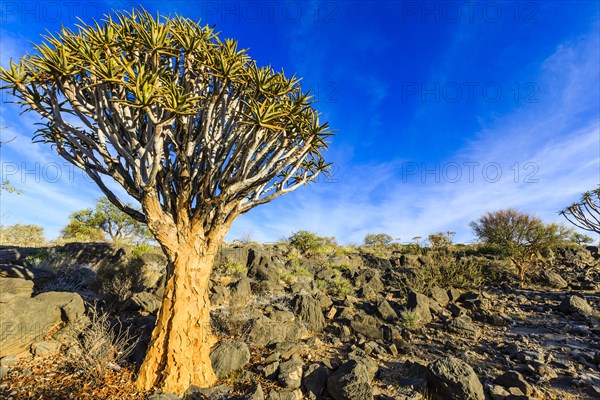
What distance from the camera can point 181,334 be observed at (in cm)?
441

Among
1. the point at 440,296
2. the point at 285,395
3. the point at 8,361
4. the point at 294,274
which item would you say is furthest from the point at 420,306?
the point at 8,361

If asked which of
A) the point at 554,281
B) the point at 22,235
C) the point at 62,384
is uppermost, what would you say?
the point at 22,235

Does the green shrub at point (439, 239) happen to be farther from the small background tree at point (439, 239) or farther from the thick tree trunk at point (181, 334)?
the thick tree trunk at point (181, 334)

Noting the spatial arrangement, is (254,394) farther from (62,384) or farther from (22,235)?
(22,235)

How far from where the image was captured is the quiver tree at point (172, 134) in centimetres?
428

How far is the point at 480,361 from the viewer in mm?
5699

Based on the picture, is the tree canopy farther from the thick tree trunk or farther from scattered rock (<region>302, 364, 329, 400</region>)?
scattered rock (<region>302, 364, 329, 400</region>)

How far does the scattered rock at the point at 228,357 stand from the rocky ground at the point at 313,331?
20 millimetres

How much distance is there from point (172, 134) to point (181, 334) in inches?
133

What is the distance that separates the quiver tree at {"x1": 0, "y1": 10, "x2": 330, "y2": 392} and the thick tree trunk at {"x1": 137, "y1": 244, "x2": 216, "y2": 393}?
0.02 m

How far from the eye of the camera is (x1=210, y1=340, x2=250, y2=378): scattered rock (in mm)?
4941

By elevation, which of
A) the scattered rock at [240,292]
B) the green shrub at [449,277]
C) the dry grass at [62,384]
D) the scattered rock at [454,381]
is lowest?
the dry grass at [62,384]

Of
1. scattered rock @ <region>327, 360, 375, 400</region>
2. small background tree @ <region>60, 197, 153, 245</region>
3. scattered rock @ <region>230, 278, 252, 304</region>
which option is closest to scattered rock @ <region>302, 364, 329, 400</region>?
scattered rock @ <region>327, 360, 375, 400</region>

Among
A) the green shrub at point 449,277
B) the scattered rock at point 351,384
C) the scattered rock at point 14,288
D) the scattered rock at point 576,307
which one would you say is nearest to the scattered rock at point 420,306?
the green shrub at point 449,277
